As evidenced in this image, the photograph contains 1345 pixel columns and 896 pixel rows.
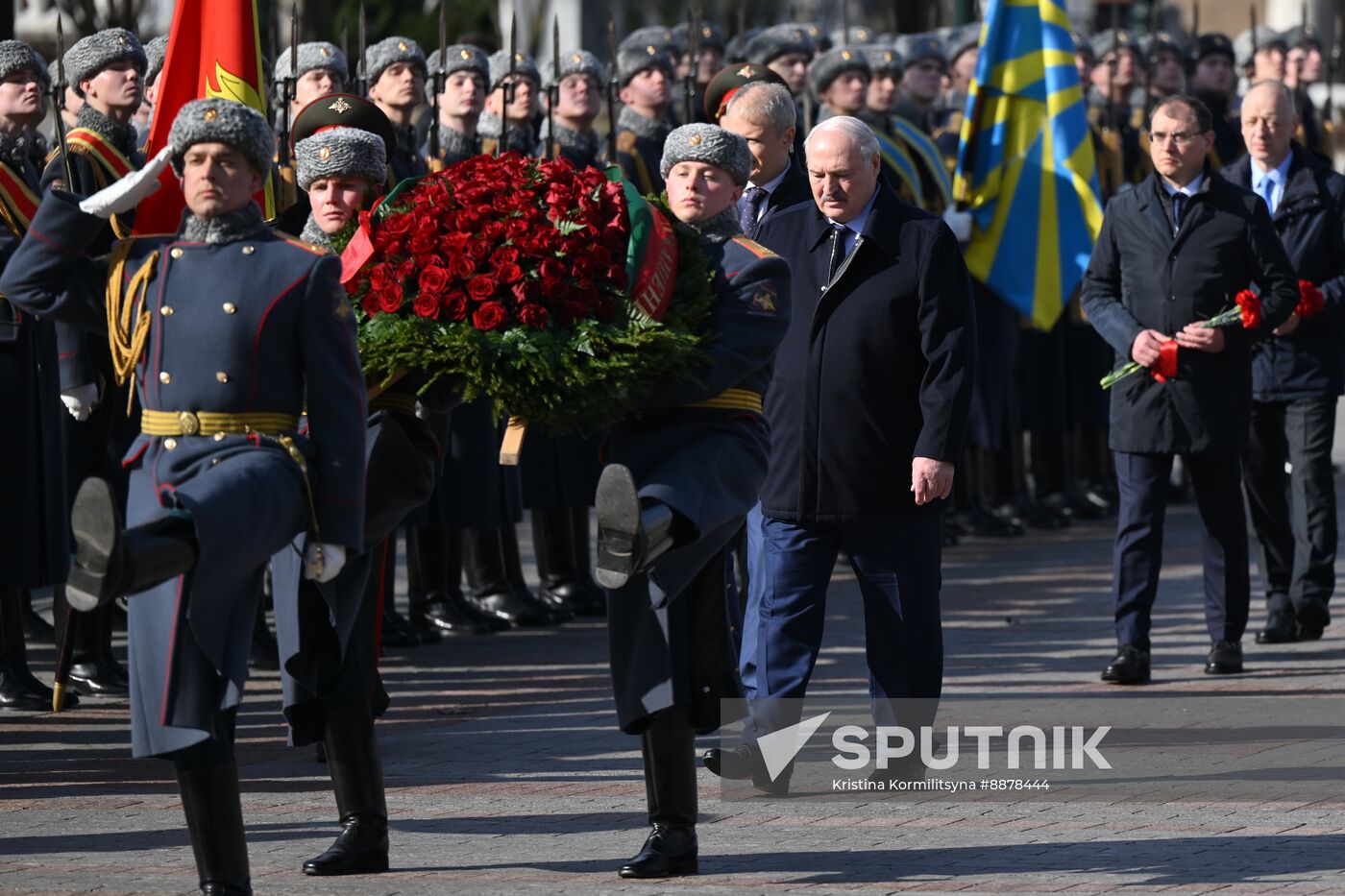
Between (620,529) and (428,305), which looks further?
(428,305)

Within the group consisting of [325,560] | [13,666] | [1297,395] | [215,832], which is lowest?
[13,666]

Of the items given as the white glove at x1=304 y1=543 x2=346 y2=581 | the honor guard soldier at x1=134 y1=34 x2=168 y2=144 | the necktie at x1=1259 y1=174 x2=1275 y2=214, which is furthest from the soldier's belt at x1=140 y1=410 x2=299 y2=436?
the necktie at x1=1259 y1=174 x2=1275 y2=214

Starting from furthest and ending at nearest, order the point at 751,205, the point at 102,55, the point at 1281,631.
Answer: the point at 1281,631, the point at 102,55, the point at 751,205

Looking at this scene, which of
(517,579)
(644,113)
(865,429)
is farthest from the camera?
(644,113)

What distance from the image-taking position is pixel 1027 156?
13.7 m

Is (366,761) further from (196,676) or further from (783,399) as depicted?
(783,399)

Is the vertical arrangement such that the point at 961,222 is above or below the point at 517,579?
above

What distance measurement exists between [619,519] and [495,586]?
5.57 meters

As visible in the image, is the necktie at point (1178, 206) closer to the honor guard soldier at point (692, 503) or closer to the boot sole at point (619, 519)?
the honor guard soldier at point (692, 503)

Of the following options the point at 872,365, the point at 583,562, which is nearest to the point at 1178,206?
the point at 872,365

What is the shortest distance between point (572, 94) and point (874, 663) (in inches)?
211

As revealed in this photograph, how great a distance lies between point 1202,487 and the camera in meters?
9.83

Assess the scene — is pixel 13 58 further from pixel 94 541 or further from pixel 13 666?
pixel 94 541

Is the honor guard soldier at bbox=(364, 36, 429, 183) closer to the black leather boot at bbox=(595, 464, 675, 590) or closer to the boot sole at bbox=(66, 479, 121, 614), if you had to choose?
the black leather boot at bbox=(595, 464, 675, 590)
